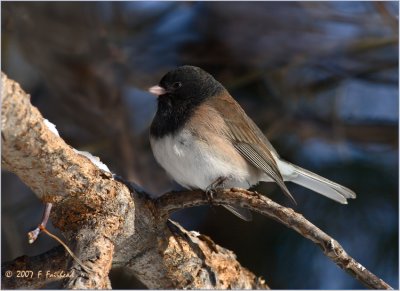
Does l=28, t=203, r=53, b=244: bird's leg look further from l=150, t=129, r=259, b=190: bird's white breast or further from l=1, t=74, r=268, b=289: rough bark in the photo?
l=150, t=129, r=259, b=190: bird's white breast

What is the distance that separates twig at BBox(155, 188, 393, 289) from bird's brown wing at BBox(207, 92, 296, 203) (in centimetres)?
38

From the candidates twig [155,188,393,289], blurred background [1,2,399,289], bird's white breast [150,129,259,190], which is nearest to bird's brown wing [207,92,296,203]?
bird's white breast [150,129,259,190]

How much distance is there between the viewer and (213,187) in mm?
1973

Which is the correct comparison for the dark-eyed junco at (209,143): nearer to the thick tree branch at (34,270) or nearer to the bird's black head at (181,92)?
the bird's black head at (181,92)

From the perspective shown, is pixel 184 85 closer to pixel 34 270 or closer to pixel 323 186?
pixel 323 186

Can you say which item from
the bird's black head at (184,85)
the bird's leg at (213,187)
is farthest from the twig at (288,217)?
the bird's black head at (184,85)

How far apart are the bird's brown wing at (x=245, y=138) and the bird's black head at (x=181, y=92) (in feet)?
0.16

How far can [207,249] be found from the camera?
1893 millimetres

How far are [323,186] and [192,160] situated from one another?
60cm

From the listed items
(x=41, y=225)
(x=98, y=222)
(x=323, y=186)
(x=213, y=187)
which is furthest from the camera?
(x=323, y=186)

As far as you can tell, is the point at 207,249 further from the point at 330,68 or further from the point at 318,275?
the point at 330,68

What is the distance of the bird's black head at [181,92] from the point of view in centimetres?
213

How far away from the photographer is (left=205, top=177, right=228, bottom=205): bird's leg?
6.10 ft

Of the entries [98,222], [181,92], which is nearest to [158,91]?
[181,92]
